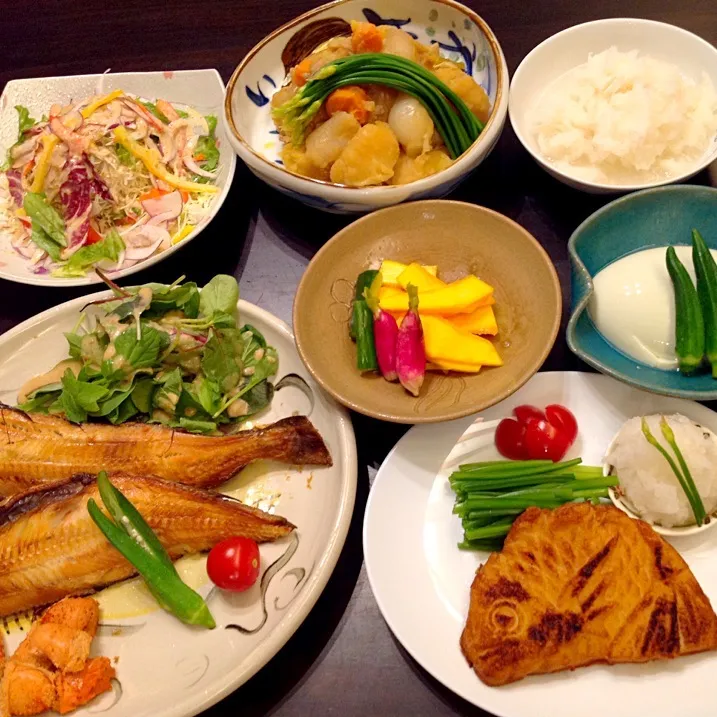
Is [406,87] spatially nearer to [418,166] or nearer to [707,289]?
[418,166]

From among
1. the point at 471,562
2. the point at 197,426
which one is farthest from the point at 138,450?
the point at 471,562

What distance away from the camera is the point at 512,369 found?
1.67m

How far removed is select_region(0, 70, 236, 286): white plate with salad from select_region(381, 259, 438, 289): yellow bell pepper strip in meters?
0.70

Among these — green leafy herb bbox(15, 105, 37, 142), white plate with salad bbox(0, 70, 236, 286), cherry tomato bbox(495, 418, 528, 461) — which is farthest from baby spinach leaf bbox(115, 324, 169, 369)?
green leafy herb bbox(15, 105, 37, 142)

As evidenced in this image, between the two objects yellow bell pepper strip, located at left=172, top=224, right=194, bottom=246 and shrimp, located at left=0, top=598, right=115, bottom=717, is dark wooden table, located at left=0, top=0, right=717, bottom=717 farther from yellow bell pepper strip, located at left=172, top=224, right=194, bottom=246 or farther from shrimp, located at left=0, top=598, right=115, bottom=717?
shrimp, located at left=0, top=598, right=115, bottom=717

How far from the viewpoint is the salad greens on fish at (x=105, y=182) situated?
2.18 m

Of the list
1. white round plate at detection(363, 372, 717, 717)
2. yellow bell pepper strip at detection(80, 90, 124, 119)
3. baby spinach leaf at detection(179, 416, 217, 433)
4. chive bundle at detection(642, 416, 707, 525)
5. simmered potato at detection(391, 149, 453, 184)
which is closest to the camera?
white round plate at detection(363, 372, 717, 717)

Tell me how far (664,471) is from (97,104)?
Result: 8.02ft

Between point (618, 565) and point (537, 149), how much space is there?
134cm

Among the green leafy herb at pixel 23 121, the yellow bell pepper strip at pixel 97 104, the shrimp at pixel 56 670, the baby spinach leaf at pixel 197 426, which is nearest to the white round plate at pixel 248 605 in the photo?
the shrimp at pixel 56 670

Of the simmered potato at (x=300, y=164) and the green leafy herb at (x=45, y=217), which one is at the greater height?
the simmered potato at (x=300, y=164)

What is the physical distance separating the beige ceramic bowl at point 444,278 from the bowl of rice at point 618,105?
0.34 m

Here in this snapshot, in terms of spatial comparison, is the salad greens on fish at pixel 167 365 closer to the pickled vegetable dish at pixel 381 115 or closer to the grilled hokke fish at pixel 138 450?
the grilled hokke fish at pixel 138 450

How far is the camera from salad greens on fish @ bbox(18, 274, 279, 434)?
1811 millimetres
